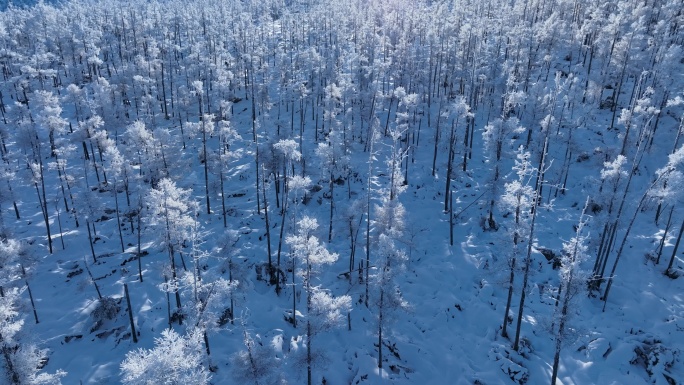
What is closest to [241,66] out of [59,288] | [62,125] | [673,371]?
[62,125]

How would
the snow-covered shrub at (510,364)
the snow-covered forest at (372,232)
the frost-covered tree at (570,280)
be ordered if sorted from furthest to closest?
1. the snow-covered shrub at (510,364)
2. the snow-covered forest at (372,232)
3. the frost-covered tree at (570,280)

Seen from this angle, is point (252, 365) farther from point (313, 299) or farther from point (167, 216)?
point (167, 216)

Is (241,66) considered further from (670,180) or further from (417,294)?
(670,180)

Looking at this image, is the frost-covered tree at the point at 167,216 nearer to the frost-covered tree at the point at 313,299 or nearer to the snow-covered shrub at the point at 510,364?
the frost-covered tree at the point at 313,299

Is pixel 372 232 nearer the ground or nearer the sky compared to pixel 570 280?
nearer the ground

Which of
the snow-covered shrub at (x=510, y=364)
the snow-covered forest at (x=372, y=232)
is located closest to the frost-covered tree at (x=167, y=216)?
the snow-covered forest at (x=372, y=232)

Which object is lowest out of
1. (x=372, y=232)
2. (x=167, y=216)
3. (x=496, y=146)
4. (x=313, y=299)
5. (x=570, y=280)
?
(x=372, y=232)

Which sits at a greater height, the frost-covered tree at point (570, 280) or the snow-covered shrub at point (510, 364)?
the frost-covered tree at point (570, 280)

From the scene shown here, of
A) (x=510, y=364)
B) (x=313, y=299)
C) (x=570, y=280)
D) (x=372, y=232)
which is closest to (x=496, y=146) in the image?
(x=372, y=232)

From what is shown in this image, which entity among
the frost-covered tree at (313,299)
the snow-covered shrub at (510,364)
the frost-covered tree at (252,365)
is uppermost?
the frost-covered tree at (313,299)

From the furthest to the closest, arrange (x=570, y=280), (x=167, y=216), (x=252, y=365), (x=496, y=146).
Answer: (x=496, y=146) < (x=167, y=216) < (x=570, y=280) < (x=252, y=365)
